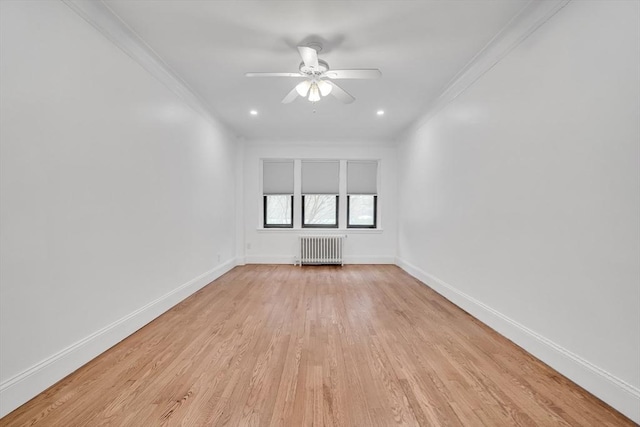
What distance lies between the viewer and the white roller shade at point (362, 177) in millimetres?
6707

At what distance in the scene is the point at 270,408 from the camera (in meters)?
1.69

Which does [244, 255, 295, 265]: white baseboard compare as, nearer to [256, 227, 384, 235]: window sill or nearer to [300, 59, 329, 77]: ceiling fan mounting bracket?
[256, 227, 384, 235]: window sill

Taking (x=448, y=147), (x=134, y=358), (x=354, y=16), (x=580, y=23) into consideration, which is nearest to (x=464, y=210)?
(x=448, y=147)

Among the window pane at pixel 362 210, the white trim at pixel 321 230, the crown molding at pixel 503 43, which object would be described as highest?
the crown molding at pixel 503 43

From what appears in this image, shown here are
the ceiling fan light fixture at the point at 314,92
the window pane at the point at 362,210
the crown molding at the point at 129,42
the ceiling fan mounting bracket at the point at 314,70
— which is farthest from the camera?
the window pane at the point at 362,210

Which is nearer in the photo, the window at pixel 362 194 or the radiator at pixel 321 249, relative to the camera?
the radiator at pixel 321 249

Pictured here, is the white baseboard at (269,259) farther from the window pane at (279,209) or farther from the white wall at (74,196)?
the white wall at (74,196)

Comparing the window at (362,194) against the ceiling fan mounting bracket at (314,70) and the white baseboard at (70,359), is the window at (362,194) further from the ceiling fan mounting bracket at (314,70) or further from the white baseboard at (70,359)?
the white baseboard at (70,359)

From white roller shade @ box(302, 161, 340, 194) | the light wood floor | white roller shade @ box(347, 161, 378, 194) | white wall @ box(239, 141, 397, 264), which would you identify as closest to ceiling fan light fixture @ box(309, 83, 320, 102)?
the light wood floor

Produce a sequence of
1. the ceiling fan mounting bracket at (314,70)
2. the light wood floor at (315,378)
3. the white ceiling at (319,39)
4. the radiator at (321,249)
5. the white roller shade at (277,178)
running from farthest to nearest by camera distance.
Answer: the white roller shade at (277,178) → the radiator at (321,249) → the ceiling fan mounting bracket at (314,70) → the white ceiling at (319,39) → the light wood floor at (315,378)

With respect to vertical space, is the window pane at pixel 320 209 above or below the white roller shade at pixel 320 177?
below

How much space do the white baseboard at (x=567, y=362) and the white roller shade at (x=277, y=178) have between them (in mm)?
4406

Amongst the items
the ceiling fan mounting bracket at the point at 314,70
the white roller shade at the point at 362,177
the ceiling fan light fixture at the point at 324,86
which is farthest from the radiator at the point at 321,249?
the ceiling fan mounting bracket at the point at 314,70

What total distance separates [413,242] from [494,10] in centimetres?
374
